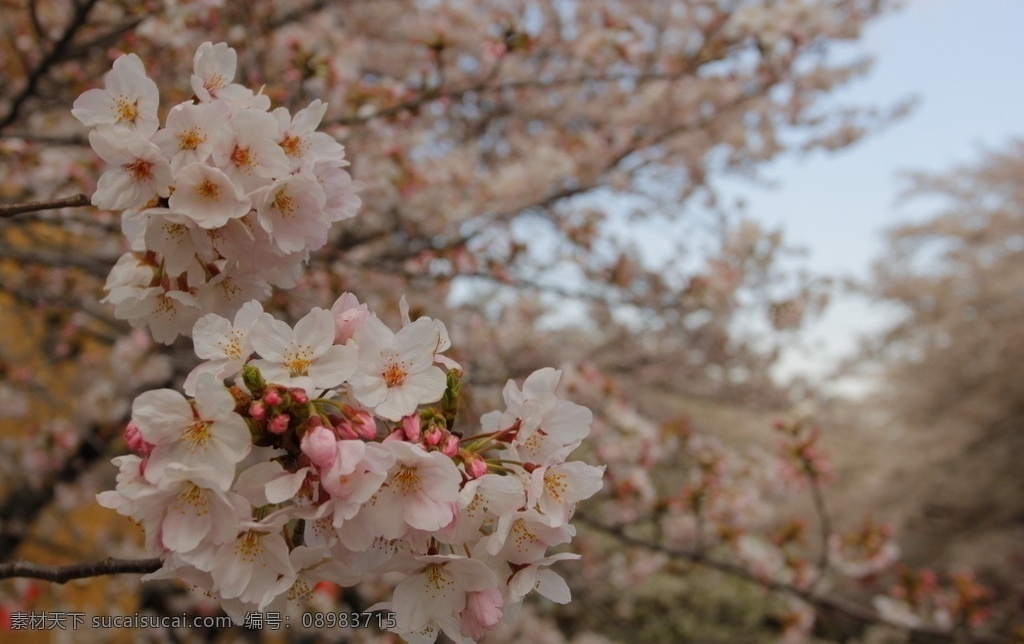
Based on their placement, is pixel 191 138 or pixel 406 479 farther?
pixel 191 138

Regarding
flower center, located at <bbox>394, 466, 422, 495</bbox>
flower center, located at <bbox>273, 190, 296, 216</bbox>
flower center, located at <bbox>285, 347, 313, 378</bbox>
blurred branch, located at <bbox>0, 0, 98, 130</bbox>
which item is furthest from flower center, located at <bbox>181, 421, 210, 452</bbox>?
blurred branch, located at <bbox>0, 0, 98, 130</bbox>

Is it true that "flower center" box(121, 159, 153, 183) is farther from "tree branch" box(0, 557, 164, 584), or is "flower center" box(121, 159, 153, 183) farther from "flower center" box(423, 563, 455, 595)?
"flower center" box(423, 563, 455, 595)

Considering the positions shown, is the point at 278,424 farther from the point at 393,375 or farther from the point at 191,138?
the point at 191,138

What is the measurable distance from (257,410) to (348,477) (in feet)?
0.41

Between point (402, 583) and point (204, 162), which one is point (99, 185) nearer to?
point (204, 162)

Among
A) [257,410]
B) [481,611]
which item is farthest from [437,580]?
[257,410]

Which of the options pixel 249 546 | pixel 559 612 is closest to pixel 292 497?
pixel 249 546

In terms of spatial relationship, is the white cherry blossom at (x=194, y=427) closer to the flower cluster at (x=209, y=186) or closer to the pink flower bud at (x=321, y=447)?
the pink flower bud at (x=321, y=447)

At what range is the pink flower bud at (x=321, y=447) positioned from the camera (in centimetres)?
76

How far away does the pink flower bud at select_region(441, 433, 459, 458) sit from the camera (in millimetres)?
832

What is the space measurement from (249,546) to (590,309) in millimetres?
4605

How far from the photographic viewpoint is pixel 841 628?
775 centimetres

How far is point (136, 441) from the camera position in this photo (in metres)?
0.82

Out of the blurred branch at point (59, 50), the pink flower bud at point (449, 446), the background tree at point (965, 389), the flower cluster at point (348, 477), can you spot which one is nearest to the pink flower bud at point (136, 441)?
Answer: the flower cluster at point (348, 477)
